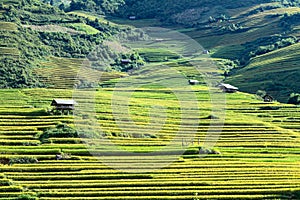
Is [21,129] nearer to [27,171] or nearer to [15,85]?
[27,171]

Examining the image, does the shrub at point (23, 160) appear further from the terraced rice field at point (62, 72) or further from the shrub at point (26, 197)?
the terraced rice field at point (62, 72)

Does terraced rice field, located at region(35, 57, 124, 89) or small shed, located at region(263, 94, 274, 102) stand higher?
terraced rice field, located at region(35, 57, 124, 89)

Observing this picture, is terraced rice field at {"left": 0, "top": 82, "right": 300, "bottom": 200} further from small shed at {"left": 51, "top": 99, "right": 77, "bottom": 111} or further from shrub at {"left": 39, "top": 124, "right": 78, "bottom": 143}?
small shed at {"left": 51, "top": 99, "right": 77, "bottom": 111}

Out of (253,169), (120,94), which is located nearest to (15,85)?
(120,94)

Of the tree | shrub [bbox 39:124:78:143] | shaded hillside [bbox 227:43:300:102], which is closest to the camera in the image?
shrub [bbox 39:124:78:143]

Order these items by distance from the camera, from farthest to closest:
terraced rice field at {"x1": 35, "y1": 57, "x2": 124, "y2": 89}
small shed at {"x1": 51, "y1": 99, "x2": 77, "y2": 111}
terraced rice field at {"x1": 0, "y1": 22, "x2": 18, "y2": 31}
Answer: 1. terraced rice field at {"x1": 0, "y1": 22, "x2": 18, "y2": 31}
2. terraced rice field at {"x1": 35, "y1": 57, "x2": 124, "y2": 89}
3. small shed at {"x1": 51, "y1": 99, "x2": 77, "y2": 111}

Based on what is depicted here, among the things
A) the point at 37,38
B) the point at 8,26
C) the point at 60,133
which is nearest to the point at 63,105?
the point at 60,133

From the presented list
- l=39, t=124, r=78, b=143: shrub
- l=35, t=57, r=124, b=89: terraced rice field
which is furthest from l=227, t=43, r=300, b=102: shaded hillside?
l=39, t=124, r=78, b=143: shrub

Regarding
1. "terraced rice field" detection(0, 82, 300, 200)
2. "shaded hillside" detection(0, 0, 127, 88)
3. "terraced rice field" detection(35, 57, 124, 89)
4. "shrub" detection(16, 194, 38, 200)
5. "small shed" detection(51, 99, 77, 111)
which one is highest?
"shaded hillside" detection(0, 0, 127, 88)

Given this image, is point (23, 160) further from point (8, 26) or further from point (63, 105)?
point (8, 26)
